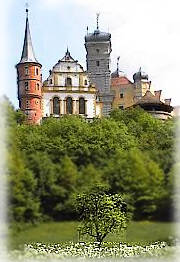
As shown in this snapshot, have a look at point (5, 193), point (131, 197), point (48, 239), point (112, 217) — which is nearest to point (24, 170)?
point (5, 193)

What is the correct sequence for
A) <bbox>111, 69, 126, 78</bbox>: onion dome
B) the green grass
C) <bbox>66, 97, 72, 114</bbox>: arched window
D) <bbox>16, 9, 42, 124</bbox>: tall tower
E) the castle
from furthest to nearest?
<bbox>111, 69, 126, 78</bbox>: onion dome → <bbox>66, 97, 72, 114</bbox>: arched window → <bbox>16, 9, 42, 124</bbox>: tall tower → the castle → the green grass

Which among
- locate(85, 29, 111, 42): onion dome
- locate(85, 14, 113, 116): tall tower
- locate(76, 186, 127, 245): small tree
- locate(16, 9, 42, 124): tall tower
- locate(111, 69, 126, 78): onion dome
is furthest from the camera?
locate(111, 69, 126, 78): onion dome

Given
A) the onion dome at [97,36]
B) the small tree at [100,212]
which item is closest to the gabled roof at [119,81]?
the onion dome at [97,36]

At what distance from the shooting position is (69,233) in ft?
8.15

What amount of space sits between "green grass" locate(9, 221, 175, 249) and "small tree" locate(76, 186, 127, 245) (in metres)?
0.07

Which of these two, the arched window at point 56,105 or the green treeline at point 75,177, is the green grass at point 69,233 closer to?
the green treeline at point 75,177

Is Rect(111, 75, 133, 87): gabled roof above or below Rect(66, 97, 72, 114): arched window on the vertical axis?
above

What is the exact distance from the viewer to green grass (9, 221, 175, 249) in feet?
7.97

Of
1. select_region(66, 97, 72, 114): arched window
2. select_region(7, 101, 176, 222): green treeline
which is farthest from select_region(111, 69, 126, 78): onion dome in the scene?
select_region(7, 101, 176, 222): green treeline

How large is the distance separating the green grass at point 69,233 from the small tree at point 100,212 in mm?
73

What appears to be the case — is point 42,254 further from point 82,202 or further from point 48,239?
point 82,202

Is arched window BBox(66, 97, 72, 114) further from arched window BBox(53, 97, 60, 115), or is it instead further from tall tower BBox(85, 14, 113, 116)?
tall tower BBox(85, 14, 113, 116)

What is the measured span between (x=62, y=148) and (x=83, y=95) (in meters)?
17.0

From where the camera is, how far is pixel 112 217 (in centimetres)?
294
